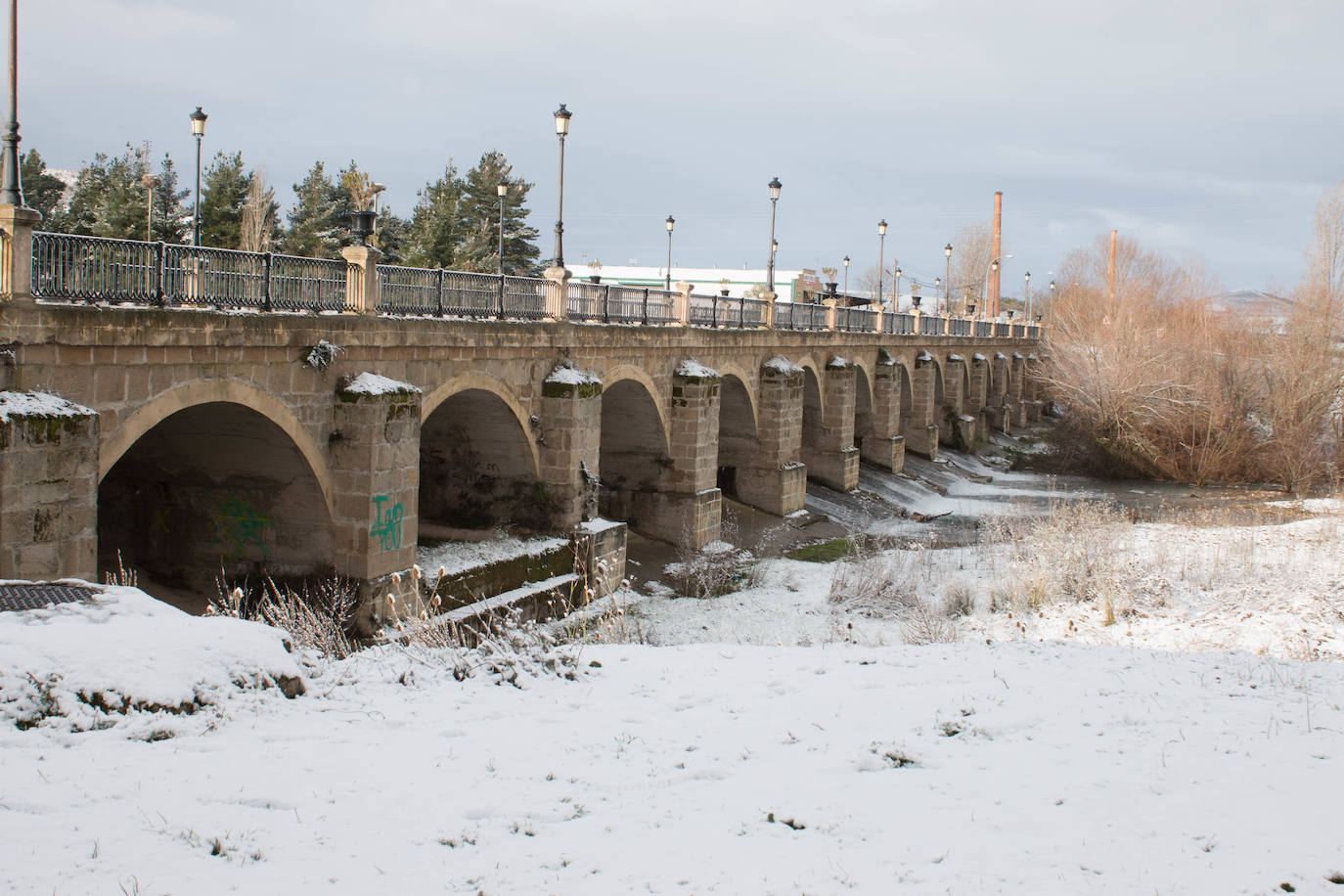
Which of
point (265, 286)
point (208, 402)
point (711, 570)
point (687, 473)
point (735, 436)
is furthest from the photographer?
point (735, 436)

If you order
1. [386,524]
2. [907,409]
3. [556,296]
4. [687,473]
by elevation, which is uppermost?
[556,296]

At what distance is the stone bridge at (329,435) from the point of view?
9367 mm

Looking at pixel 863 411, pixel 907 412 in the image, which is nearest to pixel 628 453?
pixel 863 411

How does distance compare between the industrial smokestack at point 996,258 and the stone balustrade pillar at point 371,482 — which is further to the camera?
the industrial smokestack at point 996,258

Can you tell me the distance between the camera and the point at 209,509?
547 inches

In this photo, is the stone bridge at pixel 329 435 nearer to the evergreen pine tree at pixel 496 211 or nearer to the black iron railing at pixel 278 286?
the black iron railing at pixel 278 286

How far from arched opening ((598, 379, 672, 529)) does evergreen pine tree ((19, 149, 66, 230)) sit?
72.7 ft

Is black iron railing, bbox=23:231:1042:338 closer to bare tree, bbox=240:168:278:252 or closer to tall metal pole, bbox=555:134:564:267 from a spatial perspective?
A: tall metal pole, bbox=555:134:564:267

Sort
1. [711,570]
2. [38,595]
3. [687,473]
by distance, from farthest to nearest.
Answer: [687,473] < [711,570] < [38,595]

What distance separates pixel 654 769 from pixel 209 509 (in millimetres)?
9541

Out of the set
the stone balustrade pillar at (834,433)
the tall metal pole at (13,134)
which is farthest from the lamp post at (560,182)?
the stone balustrade pillar at (834,433)

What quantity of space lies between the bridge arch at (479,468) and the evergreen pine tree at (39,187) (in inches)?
903

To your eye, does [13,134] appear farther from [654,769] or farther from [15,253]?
[654,769]

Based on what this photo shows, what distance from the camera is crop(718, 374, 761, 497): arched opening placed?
26.4 metres
